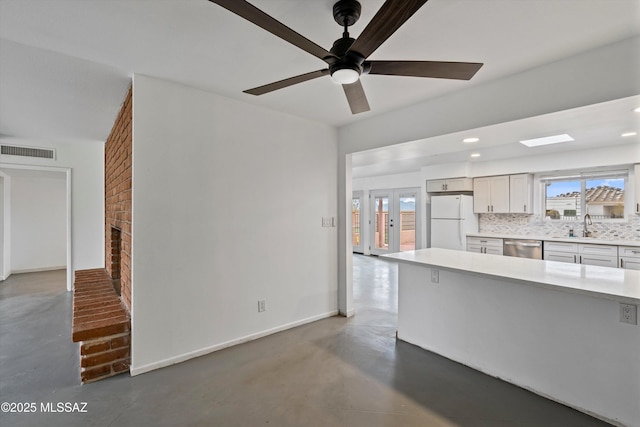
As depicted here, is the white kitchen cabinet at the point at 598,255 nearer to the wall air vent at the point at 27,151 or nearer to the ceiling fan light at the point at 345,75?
the ceiling fan light at the point at 345,75

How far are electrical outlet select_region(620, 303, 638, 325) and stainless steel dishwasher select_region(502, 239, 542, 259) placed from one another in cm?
382

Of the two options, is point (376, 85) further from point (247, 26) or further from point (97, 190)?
point (97, 190)

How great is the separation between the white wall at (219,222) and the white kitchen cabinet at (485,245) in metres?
3.68

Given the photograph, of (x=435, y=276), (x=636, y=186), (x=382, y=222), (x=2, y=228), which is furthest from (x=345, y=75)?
(x=2, y=228)

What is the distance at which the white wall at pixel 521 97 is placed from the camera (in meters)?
1.88

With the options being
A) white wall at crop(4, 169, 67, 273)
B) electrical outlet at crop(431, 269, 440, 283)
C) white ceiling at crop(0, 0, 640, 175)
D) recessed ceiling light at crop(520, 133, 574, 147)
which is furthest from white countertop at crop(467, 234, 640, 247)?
white wall at crop(4, 169, 67, 273)

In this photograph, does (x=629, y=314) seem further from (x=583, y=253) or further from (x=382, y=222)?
(x=382, y=222)

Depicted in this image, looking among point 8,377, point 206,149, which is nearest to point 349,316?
point 206,149

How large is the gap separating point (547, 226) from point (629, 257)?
4.26 ft

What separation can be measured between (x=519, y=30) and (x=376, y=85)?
104 centimetres

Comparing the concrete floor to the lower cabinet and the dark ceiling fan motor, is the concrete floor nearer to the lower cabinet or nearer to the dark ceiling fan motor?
the dark ceiling fan motor

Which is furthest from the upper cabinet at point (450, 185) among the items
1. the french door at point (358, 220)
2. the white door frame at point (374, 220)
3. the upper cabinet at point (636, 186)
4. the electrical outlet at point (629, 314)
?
the electrical outlet at point (629, 314)

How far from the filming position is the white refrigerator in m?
5.86

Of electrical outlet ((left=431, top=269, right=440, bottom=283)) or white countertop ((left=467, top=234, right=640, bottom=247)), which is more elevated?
white countertop ((left=467, top=234, right=640, bottom=247))
